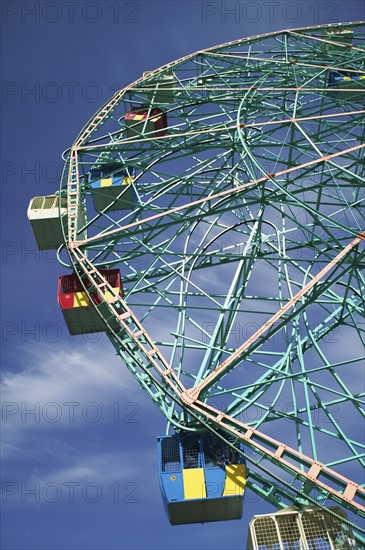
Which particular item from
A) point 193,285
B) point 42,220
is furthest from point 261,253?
point 42,220

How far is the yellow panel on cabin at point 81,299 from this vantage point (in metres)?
22.7

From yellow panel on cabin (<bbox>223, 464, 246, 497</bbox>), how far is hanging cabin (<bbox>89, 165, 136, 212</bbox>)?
10.6 metres

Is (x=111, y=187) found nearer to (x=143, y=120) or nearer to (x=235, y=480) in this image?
(x=143, y=120)

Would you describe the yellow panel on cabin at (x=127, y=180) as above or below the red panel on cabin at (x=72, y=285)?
above

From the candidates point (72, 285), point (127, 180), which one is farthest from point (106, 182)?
point (72, 285)

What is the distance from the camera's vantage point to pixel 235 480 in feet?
64.6

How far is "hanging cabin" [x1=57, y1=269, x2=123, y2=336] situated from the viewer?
22641 millimetres

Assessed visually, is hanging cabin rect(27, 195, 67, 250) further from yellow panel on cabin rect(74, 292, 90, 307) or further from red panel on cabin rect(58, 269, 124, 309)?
yellow panel on cabin rect(74, 292, 90, 307)

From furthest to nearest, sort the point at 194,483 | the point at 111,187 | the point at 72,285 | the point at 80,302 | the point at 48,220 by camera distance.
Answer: the point at 111,187 → the point at 48,220 → the point at 72,285 → the point at 80,302 → the point at 194,483

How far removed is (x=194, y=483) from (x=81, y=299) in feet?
21.6

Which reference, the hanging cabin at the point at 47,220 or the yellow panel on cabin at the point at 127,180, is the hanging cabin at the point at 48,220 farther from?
the yellow panel on cabin at the point at 127,180

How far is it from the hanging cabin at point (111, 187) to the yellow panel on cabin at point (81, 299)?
4.69m

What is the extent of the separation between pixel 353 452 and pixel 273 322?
4261 millimetres

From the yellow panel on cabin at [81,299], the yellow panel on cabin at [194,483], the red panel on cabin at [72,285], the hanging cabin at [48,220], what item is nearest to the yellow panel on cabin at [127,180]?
the hanging cabin at [48,220]
